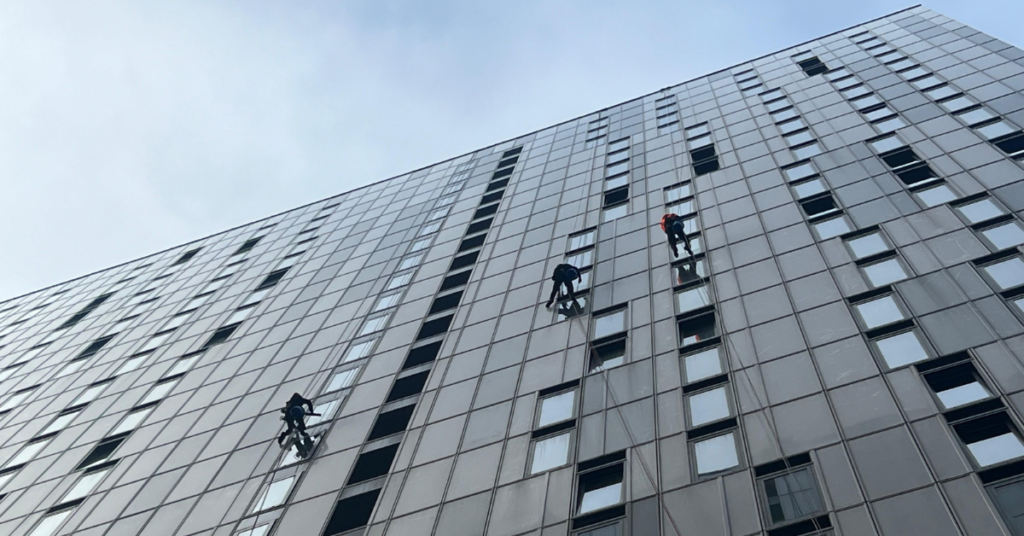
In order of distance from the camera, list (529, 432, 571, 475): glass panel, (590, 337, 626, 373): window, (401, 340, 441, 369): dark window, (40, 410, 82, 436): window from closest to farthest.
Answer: (529, 432, 571, 475): glass panel < (590, 337, 626, 373): window < (401, 340, 441, 369): dark window < (40, 410, 82, 436): window

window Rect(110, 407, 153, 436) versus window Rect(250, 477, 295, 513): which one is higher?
window Rect(110, 407, 153, 436)

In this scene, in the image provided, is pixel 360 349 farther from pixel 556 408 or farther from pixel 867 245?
pixel 867 245

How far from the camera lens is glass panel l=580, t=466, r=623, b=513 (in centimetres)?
1927

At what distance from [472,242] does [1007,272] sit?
24.2 metres

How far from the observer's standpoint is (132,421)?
3406 centimetres

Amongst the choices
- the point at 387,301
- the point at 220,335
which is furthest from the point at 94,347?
the point at 387,301

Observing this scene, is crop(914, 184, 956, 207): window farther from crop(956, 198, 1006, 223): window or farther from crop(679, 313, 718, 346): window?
crop(679, 313, 718, 346): window

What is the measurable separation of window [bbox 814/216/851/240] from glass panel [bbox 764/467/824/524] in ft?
37.4

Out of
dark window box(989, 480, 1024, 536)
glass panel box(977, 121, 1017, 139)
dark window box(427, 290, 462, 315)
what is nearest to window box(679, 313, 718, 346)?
dark window box(989, 480, 1024, 536)

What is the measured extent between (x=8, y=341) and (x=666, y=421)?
49.1m

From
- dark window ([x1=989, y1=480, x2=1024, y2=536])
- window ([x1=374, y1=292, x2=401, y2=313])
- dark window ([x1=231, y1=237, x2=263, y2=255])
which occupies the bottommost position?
dark window ([x1=989, y1=480, x2=1024, y2=536])

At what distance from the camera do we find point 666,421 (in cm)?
2080

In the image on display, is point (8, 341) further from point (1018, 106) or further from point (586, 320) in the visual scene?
point (1018, 106)

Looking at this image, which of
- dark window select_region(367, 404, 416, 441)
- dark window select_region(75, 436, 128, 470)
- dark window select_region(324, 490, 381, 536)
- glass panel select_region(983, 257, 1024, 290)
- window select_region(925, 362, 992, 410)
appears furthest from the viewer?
dark window select_region(75, 436, 128, 470)
